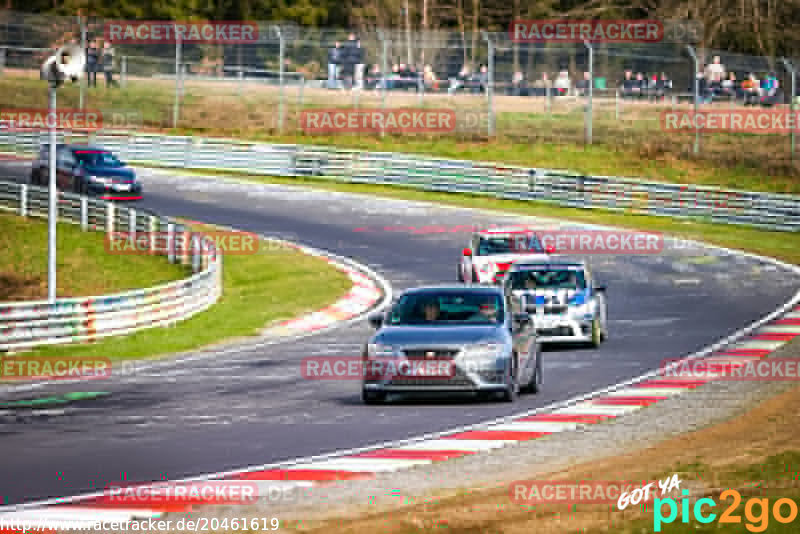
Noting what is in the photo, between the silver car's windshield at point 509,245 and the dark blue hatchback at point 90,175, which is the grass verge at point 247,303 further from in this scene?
the dark blue hatchback at point 90,175

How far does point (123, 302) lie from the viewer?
25.6m

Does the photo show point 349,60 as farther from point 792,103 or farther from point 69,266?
point 69,266

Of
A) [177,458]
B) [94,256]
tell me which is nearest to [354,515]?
[177,458]

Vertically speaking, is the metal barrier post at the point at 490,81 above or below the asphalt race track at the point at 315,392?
above

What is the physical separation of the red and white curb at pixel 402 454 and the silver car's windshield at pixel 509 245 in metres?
7.42


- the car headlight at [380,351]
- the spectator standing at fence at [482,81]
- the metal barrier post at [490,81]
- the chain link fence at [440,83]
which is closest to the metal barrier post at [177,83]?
the chain link fence at [440,83]

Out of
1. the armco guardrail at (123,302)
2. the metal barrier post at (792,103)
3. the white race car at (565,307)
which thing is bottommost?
the armco guardrail at (123,302)

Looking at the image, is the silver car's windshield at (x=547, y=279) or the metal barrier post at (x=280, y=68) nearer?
the silver car's windshield at (x=547, y=279)

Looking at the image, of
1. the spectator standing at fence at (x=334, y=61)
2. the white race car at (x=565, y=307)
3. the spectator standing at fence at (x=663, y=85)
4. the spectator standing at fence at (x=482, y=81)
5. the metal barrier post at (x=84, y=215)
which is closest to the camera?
the white race car at (x=565, y=307)

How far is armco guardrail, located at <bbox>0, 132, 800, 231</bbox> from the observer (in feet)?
136

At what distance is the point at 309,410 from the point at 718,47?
37.2 metres

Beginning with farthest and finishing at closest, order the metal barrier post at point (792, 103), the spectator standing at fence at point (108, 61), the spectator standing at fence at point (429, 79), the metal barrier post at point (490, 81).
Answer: the spectator standing at fence at point (108, 61) → the spectator standing at fence at point (429, 79) → the metal barrier post at point (490, 81) → the metal barrier post at point (792, 103)

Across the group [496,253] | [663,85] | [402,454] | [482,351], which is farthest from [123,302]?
[663,85]

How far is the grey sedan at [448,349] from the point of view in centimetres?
1641
